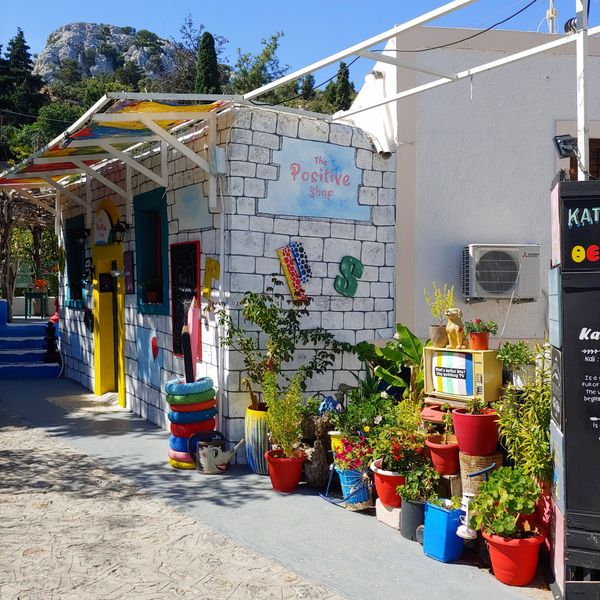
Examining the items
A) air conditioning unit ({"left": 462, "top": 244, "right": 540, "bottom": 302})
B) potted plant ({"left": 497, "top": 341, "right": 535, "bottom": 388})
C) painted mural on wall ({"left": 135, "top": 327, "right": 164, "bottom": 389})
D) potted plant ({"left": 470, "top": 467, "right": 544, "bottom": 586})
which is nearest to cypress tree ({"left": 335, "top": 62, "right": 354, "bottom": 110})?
painted mural on wall ({"left": 135, "top": 327, "right": 164, "bottom": 389})

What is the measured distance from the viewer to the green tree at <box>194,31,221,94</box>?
32125 millimetres

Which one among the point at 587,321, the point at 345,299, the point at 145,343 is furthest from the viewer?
the point at 145,343

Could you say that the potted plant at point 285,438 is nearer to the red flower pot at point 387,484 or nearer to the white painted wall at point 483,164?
the red flower pot at point 387,484

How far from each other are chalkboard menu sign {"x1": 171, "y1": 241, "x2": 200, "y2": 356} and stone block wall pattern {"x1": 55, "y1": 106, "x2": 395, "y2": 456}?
143 mm

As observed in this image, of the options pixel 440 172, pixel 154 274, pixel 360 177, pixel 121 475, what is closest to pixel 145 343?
pixel 154 274

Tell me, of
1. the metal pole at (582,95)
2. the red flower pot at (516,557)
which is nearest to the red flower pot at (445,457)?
the red flower pot at (516,557)

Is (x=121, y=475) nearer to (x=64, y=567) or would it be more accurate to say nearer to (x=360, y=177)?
(x=64, y=567)

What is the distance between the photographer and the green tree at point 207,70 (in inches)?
1265

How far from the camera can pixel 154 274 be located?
31.2 feet

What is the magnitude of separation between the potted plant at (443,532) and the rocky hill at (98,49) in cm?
9268

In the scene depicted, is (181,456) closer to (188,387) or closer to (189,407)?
(189,407)

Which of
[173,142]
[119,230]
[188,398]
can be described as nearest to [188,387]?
[188,398]

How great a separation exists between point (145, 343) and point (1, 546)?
4.56 meters

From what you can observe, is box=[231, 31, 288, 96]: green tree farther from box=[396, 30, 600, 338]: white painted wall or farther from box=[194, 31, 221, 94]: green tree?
box=[396, 30, 600, 338]: white painted wall
